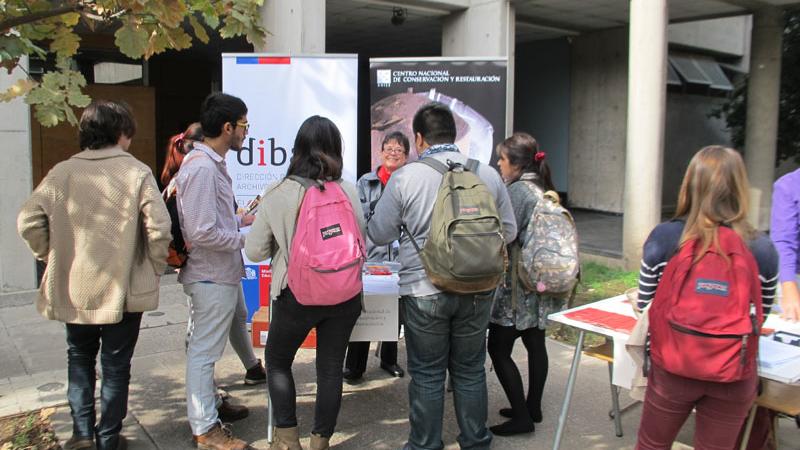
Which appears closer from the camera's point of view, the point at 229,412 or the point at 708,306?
the point at 708,306

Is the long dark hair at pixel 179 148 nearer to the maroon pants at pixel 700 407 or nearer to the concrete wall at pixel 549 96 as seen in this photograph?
the maroon pants at pixel 700 407

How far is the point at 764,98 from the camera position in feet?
34.1

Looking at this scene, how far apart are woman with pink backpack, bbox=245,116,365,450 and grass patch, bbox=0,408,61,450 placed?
1.25 metres

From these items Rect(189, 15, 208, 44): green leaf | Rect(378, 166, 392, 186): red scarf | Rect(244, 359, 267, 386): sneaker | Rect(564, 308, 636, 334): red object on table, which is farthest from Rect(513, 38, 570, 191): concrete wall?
Rect(189, 15, 208, 44): green leaf

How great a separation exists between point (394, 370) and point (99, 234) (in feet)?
7.39

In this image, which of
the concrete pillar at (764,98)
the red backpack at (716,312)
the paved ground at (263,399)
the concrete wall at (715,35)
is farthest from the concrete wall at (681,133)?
the red backpack at (716,312)

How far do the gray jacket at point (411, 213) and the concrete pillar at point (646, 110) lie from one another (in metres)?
5.28

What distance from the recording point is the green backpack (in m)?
2.88

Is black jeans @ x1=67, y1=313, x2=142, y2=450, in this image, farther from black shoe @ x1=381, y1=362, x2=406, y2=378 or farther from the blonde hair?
the blonde hair

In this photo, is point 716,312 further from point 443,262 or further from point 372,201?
point 372,201

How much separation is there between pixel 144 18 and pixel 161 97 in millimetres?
7928

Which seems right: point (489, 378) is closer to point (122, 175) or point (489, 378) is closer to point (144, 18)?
point (122, 175)

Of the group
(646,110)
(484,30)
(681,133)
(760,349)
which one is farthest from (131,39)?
(681,133)

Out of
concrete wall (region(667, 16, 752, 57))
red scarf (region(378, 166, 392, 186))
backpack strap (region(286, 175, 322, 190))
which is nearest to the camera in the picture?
backpack strap (region(286, 175, 322, 190))
